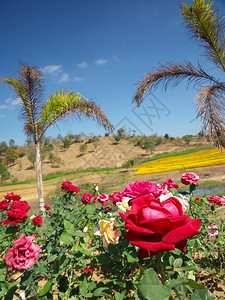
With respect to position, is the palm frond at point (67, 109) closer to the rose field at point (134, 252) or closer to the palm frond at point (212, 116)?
the palm frond at point (212, 116)

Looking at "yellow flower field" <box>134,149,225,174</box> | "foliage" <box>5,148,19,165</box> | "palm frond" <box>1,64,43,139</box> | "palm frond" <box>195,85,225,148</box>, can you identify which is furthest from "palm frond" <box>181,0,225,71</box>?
"foliage" <box>5,148,19,165</box>

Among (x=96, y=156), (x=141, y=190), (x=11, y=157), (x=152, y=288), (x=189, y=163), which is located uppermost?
(x=11, y=157)

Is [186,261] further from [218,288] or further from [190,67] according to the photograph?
[190,67]

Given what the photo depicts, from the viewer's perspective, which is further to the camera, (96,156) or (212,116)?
(96,156)

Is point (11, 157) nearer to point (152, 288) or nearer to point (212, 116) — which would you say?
point (212, 116)

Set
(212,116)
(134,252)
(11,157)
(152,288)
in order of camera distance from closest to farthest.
Answer: (152,288) < (134,252) < (212,116) < (11,157)

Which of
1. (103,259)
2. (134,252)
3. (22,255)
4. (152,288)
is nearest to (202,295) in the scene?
(152,288)

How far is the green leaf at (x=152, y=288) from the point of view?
369mm

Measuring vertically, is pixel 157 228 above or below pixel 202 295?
above

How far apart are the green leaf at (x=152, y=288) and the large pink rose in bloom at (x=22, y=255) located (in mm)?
493

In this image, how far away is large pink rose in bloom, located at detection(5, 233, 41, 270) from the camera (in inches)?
27.6

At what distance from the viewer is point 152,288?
1.23 ft

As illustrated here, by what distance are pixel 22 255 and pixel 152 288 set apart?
537mm

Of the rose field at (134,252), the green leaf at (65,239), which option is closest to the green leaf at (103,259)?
the rose field at (134,252)
